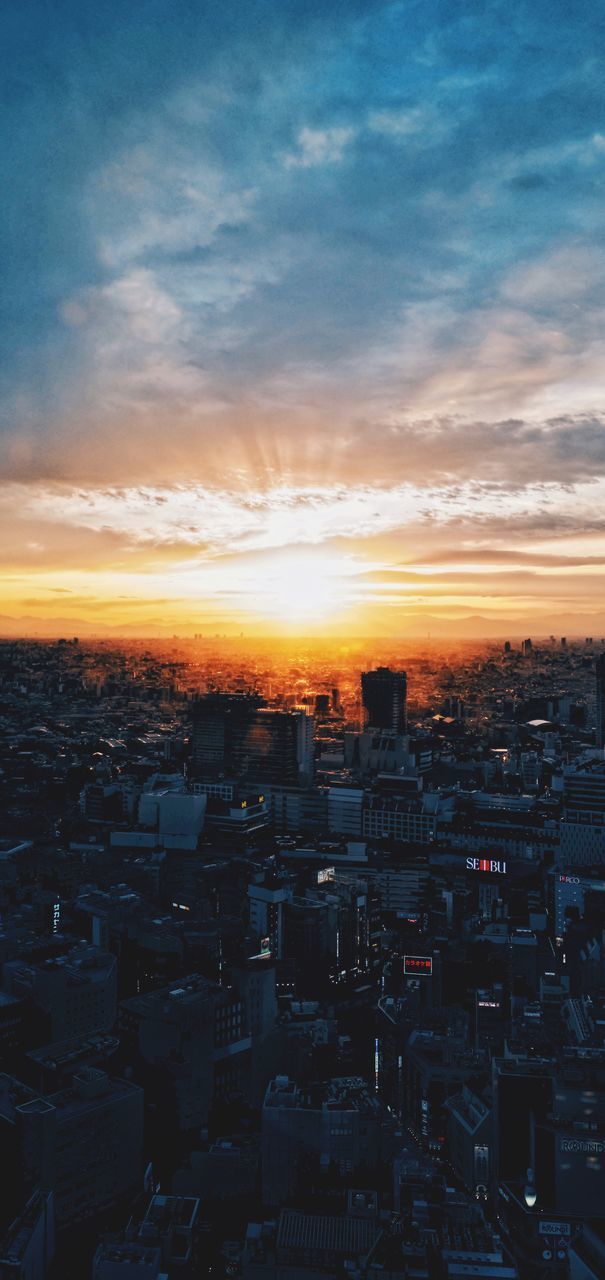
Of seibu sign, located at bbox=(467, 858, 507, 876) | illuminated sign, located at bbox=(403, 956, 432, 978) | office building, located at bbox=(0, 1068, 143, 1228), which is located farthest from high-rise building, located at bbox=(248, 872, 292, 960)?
office building, located at bbox=(0, 1068, 143, 1228)

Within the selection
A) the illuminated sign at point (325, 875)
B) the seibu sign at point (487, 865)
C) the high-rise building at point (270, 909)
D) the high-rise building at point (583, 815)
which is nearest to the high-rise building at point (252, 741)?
Result: the high-rise building at point (583, 815)

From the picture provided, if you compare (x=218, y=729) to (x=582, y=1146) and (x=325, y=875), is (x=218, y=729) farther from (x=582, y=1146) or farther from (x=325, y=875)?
(x=582, y=1146)

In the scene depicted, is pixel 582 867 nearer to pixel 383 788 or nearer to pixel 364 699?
pixel 383 788

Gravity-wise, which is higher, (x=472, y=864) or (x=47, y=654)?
(x=47, y=654)

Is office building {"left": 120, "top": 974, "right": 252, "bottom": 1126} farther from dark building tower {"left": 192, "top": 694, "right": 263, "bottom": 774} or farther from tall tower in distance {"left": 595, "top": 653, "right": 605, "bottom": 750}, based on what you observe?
tall tower in distance {"left": 595, "top": 653, "right": 605, "bottom": 750}

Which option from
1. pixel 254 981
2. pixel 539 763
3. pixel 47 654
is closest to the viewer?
pixel 254 981

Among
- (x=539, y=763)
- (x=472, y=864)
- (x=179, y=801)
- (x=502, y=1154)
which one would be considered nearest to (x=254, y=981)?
(x=502, y=1154)

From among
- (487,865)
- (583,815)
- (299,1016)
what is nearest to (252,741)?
(583,815)
